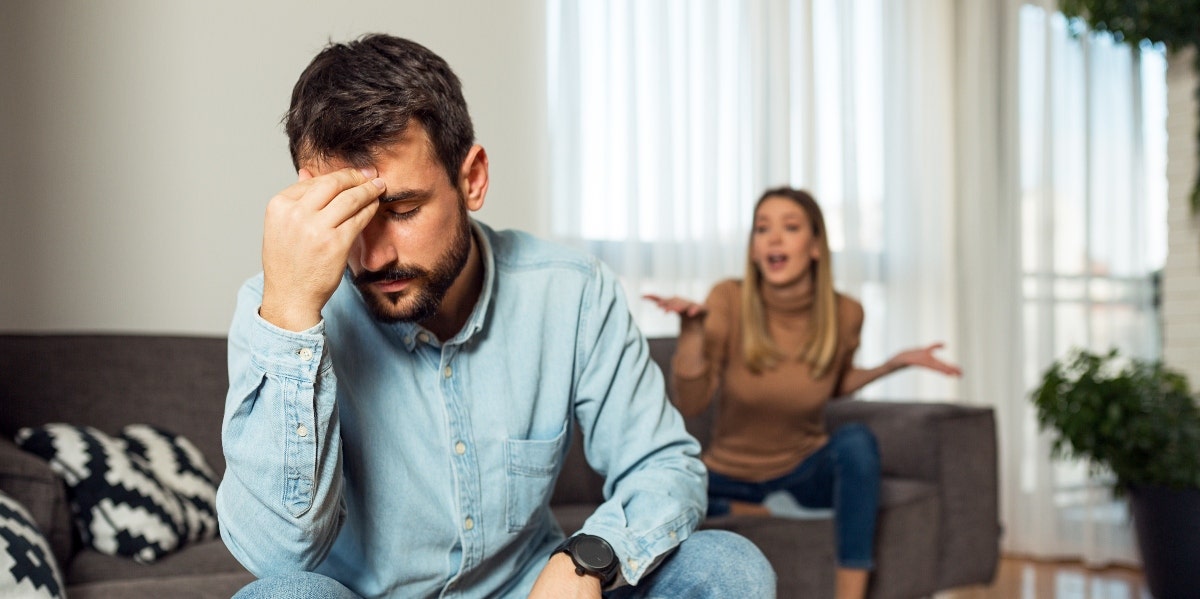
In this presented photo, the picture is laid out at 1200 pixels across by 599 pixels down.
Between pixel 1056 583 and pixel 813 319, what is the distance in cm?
166

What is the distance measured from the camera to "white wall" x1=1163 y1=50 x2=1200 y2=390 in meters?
3.79

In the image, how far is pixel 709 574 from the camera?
109 cm

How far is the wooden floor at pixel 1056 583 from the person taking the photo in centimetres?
337

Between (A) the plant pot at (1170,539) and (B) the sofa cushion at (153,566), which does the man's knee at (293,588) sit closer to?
(B) the sofa cushion at (153,566)

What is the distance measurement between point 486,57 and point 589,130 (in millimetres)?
396

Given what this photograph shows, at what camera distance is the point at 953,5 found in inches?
166

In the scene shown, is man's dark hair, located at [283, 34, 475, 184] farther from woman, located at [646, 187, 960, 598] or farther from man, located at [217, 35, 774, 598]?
woman, located at [646, 187, 960, 598]

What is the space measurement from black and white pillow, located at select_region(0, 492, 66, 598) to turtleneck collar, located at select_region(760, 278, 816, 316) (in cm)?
164

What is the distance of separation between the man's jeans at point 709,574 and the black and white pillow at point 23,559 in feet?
2.02

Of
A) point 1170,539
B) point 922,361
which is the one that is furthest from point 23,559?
point 1170,539

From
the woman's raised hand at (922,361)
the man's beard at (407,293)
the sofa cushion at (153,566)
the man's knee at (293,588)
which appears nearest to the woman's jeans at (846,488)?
the woman's raised hand at (922,361)

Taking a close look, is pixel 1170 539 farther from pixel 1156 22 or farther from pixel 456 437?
pixel 456 437

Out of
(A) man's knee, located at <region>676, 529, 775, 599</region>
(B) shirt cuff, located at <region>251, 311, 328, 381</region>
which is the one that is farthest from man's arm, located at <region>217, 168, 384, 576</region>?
(A) man's knee, located at <region>676, 529, 775, 599</region>

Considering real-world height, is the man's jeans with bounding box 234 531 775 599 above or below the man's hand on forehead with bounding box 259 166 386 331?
below
